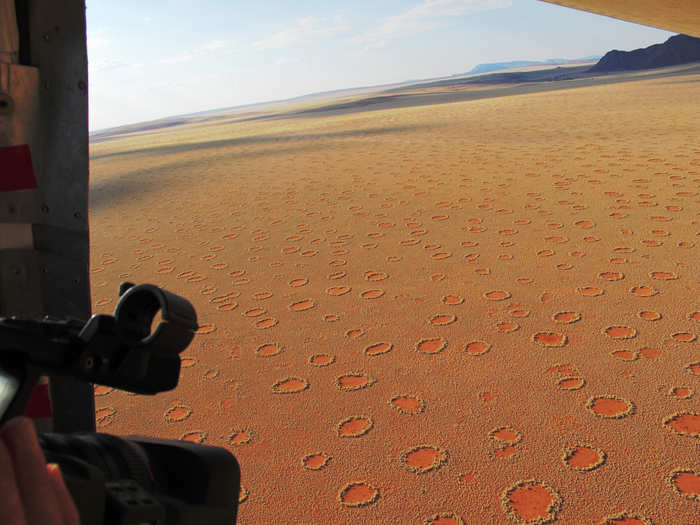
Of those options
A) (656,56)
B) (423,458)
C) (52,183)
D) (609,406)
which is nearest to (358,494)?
(423,458)

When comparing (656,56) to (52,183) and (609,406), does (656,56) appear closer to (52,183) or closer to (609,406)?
(609,406)

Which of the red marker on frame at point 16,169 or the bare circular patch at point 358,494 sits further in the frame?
the bare circular patch at point 358,494

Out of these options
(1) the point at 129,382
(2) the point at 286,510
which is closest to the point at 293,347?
(2) the point at 286,510

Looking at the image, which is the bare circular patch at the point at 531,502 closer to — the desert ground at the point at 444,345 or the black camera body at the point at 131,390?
the desert ground at the point at 444,345

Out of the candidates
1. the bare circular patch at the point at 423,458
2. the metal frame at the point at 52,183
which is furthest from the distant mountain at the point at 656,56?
the metal frame at the point at 52,183

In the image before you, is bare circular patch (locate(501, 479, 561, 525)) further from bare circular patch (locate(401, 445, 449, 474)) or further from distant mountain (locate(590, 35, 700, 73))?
distant mountain (locate(590, 35, 700, 73))

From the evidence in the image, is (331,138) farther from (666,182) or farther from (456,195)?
(666,182)
